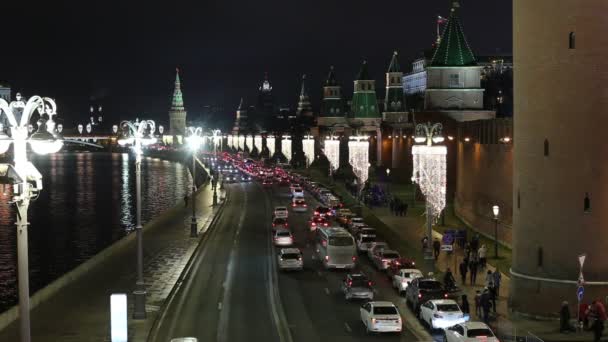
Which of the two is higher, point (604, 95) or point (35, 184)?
point (604, 95)

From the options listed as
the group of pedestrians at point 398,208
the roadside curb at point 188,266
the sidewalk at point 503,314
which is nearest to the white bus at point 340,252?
the sidewalk at point 503,314

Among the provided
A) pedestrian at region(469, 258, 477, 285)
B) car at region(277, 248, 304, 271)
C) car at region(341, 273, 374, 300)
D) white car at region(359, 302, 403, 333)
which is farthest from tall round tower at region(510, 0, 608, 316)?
car at region(277, 248, 304, 271)

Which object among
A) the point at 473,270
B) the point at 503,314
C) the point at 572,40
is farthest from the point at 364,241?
the point at 572,40

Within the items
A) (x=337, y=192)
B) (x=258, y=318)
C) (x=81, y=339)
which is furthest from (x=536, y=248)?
(x=337, y=192)

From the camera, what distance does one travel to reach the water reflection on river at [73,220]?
58531 millimetres

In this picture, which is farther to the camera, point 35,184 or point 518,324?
point 518,324

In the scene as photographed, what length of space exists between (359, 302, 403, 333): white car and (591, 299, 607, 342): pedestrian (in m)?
5.37

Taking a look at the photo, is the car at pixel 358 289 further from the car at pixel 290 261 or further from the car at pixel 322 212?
the car at pixel 322 212

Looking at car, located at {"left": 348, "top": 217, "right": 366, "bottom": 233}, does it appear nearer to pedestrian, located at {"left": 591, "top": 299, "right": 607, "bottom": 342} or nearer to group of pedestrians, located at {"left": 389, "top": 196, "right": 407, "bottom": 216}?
group of pedestrians, located at {"left": 389, "top": 196, "right": 407, "bottom": 216}

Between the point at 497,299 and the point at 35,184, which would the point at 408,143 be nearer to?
the point at 497,299

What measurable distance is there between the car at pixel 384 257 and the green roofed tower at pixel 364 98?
343 feet

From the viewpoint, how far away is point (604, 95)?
27.8 meters

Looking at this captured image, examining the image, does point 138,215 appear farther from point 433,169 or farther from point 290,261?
point 433,169

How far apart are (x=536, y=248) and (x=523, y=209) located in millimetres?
1380
